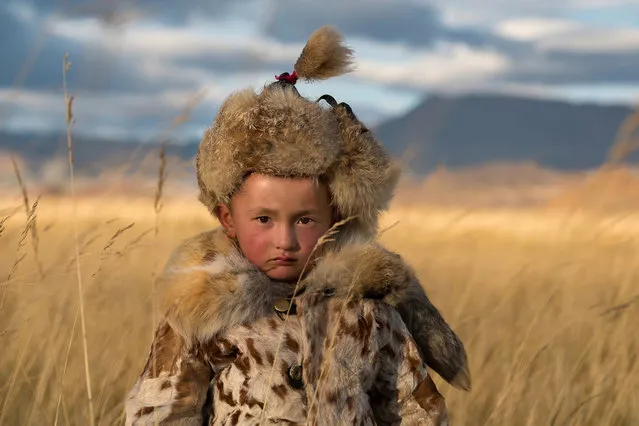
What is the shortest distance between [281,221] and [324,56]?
22.7 inches

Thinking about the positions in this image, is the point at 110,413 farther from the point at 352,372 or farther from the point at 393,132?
the point at 393,132

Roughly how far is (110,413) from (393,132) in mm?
131745

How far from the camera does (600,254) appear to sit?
8.19 m

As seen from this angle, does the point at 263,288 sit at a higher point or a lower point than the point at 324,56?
lower

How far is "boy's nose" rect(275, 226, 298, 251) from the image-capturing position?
8.34 feet

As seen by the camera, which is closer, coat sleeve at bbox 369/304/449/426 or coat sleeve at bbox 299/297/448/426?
coat sleeve at bbox 299/297/448/426

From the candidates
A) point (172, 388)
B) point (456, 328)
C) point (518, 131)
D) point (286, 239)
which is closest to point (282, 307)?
point (286, 239)

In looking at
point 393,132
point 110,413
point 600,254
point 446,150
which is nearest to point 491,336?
point 110,413

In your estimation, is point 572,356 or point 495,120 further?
point 495,120

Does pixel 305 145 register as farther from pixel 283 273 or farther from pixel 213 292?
pixel 213 292

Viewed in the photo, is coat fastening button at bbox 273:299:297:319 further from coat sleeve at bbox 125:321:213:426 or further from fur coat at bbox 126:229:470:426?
Result: coat sleeve at bbox 125:321:213:426

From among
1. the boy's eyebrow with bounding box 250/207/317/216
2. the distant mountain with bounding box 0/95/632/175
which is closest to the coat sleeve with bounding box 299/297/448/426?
the boy's eyebrow with bounding box 250/207/317/216

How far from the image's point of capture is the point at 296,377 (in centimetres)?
248

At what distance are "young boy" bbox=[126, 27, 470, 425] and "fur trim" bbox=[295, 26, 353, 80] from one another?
0.43 ft
